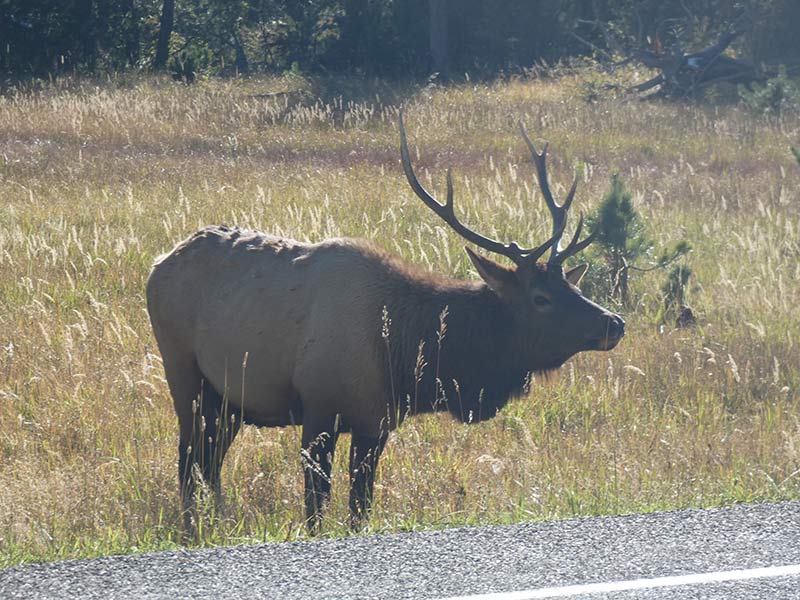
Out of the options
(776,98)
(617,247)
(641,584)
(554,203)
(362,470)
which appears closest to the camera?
(641,584)

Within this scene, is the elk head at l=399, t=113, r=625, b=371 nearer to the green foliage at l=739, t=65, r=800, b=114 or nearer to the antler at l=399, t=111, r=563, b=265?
the antler at l=399, t=111, r=563, b=265

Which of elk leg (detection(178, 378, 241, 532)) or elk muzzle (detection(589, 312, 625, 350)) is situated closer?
elk leg (detection(178, 378, 241, 532))

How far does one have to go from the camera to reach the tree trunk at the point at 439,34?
37.1 meters

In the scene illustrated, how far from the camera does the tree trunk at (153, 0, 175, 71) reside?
1406 inches

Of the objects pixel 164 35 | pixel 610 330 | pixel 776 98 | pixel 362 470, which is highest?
pixel 164 35

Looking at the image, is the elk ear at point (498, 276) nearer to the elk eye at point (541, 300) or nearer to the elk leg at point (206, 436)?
the elk eye at point (541, 300)

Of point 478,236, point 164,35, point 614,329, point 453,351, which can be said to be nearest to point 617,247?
point 478,236

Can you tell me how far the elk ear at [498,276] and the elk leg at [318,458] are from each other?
1.34 m

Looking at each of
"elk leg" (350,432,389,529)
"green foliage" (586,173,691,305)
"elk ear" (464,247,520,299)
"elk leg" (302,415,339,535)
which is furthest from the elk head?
"green foliage" (586,173,691,305)

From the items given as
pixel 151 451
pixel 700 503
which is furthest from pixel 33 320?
pixel 700 503

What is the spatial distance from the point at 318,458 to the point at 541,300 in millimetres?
1725

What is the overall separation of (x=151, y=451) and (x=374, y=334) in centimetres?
182

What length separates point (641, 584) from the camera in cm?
439

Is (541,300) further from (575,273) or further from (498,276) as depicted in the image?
(575,273)
